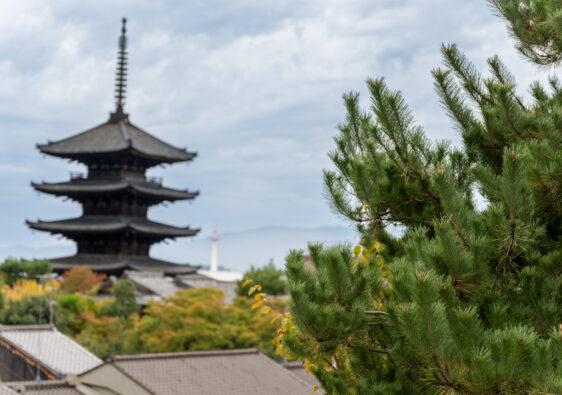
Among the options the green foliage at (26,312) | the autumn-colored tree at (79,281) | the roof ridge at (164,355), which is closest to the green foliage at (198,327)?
the green foliage at (26,312)

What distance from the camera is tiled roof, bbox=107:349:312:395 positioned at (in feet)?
42.8

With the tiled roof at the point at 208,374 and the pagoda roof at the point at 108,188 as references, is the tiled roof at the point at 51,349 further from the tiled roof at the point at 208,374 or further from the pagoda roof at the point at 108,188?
the pagoda roof at the point at 108,188

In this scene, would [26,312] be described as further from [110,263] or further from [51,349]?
[110,263]

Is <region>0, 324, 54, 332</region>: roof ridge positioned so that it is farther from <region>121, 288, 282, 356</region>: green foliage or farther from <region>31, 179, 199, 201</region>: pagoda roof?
<region>31, 179, 199, 201</region>: pagoda roof

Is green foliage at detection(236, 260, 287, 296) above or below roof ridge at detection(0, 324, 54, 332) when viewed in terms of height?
above

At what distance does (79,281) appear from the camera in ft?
113

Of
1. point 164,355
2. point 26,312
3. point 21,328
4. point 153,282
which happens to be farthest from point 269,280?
point 164,355

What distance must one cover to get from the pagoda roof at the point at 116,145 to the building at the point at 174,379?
26.4 metres

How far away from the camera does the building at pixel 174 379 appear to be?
12.9m

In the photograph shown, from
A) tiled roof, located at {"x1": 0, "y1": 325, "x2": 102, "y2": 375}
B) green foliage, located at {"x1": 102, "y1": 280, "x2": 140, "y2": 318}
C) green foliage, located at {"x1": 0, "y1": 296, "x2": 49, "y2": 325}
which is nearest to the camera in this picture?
tiled roof, located at {"x1": 0, "y1": 325, "x2": 102, "y2": 375}

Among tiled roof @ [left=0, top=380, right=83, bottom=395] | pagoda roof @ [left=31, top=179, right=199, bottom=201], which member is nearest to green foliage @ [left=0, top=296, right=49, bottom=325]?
pagoda roof @ [left=31, top=179, right=199, bottom=201]

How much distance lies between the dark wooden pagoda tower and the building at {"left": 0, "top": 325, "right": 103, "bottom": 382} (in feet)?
67.1

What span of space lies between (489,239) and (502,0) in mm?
2756

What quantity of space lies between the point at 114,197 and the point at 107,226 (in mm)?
2696
